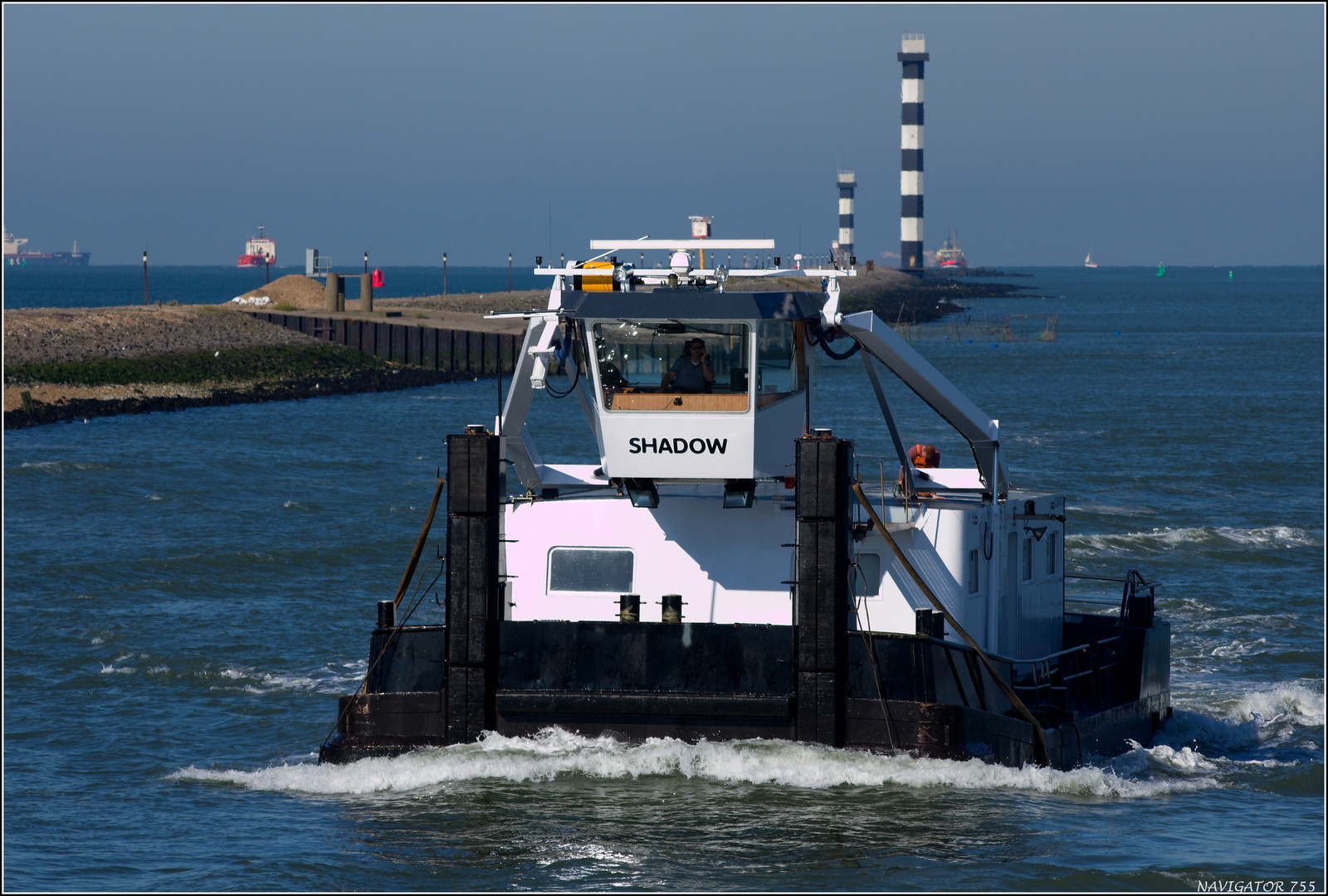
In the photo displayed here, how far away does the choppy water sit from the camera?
15.5 m

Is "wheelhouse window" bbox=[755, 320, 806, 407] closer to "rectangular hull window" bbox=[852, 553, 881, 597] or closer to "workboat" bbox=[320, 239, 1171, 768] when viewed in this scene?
"workboat" bbox=[320, 239, 1171, 768]

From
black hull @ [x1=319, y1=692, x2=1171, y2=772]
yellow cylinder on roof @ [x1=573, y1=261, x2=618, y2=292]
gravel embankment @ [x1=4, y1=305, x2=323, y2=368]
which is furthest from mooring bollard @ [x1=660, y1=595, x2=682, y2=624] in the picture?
gravel embankment @ [x1=4, y1=305, x2=323, y2=368]

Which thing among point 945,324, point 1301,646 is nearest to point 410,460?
point 1301,646

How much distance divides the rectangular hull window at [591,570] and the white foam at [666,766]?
2012 millimetres

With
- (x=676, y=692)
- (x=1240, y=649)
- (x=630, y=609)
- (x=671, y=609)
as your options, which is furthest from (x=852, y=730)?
(x=1240, y=649)

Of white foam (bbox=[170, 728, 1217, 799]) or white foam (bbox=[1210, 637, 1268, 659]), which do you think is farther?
white foam (bbox=[1210, 637, 1268, 659])

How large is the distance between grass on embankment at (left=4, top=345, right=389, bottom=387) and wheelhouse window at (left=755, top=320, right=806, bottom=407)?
2100 inches

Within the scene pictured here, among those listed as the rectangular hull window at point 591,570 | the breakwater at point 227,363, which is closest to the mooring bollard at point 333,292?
the breakwater at point 227,363

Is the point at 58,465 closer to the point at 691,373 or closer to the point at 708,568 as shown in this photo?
the point at 708,568

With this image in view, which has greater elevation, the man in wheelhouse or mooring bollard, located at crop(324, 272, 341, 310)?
mooring bollard, located at crop(324, 272, 341, 310)

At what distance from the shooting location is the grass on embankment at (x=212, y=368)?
2574 inches

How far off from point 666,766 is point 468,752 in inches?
80.6

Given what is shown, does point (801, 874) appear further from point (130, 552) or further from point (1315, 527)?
point (1315, 527)

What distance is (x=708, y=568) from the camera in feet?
58.0
